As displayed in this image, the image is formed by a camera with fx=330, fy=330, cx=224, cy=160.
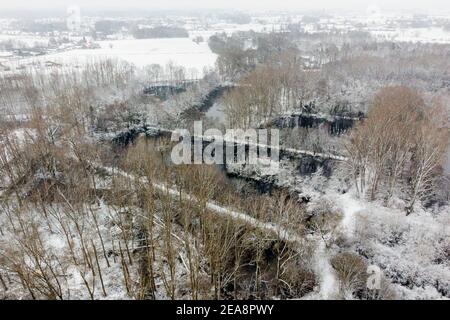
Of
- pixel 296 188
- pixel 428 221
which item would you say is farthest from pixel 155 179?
pixel 428 221

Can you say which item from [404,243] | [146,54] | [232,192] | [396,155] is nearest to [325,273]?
[404,243]

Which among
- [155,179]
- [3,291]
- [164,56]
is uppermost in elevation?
[164,56]

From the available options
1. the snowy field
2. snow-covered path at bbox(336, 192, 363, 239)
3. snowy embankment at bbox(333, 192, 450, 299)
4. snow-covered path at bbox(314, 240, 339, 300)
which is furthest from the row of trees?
the snowy field

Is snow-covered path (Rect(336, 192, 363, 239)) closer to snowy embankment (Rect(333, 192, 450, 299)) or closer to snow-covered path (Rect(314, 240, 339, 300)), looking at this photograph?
snowy embankment (Rect(333, 192, 450, 299))

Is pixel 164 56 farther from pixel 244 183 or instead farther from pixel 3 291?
pixel 3 291

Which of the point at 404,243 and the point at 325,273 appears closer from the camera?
the point at 325,273

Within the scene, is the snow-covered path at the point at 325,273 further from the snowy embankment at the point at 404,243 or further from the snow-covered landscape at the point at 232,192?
the snowy embankment at the point at 404,243

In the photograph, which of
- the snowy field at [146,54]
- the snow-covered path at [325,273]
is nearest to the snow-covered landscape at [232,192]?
the snow-covered path at [325,273]

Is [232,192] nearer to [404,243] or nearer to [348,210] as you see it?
[348,210]
